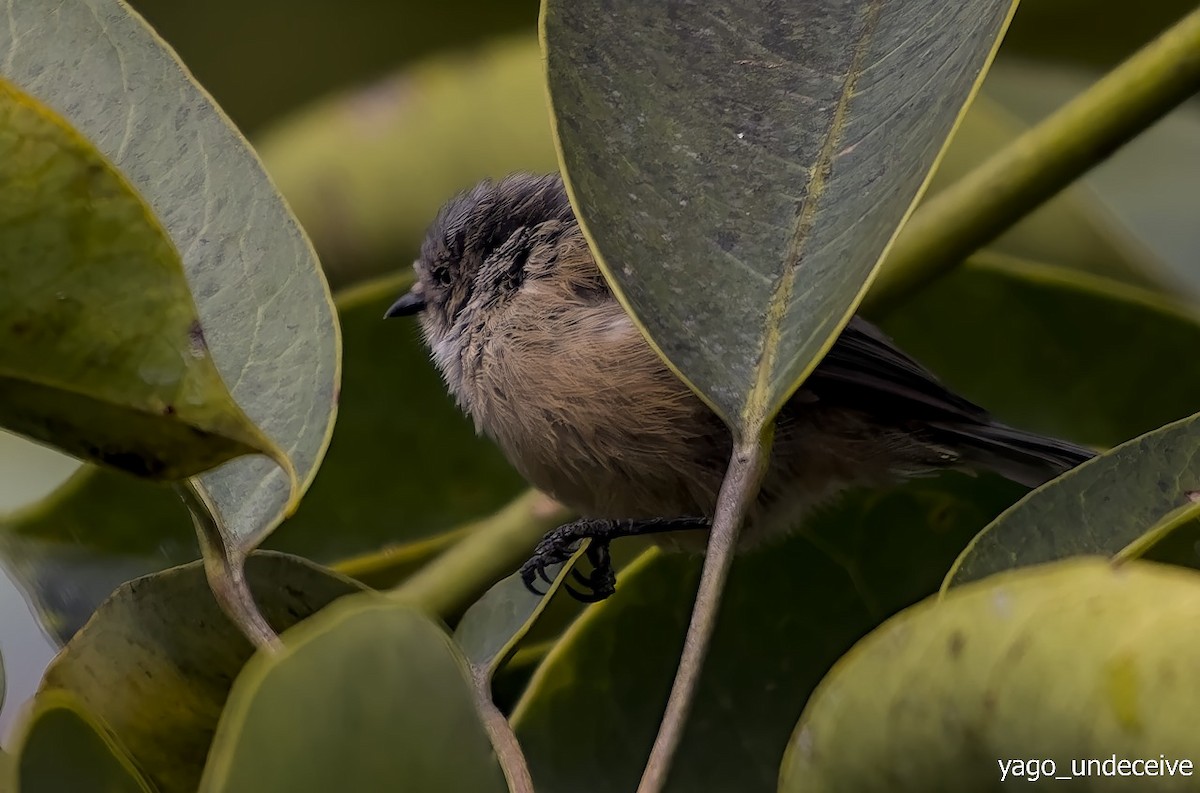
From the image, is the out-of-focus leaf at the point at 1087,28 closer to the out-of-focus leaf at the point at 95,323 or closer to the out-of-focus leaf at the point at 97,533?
the out-of-focus leaf at the point at 97,533

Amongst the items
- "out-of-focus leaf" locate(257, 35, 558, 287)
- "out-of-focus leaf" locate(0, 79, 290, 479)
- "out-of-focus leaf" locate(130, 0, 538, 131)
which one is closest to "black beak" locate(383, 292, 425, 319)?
"out-of-focus leaf" locate(257, 35, 558, 287)

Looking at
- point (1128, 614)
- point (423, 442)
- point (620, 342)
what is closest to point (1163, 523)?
point (1128, 614)

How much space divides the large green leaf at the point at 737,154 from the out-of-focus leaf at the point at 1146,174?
1371 mm

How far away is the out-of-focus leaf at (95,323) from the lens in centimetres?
72

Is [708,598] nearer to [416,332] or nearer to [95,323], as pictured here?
[95,323]

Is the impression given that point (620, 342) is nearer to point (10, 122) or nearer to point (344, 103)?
point (344, 103)

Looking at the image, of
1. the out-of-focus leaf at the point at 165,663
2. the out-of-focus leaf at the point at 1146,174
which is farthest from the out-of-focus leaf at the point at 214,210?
the out-of-focus leaf at the point at 1146,174

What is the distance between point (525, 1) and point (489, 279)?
1010 mm

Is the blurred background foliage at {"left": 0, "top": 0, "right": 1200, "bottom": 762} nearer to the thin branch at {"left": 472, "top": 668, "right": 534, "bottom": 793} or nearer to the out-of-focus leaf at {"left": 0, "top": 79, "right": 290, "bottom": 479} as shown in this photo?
the thin branch at {"left": 472, "top": 668, "right": 534, "bottom": 793}

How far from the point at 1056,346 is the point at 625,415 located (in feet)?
2.03

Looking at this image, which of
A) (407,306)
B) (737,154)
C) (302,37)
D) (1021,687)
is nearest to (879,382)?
(407,306)

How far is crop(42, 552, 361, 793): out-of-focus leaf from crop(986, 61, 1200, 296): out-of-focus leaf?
5.44ft

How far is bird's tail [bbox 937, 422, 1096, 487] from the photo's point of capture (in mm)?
1924

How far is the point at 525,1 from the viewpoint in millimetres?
2922
